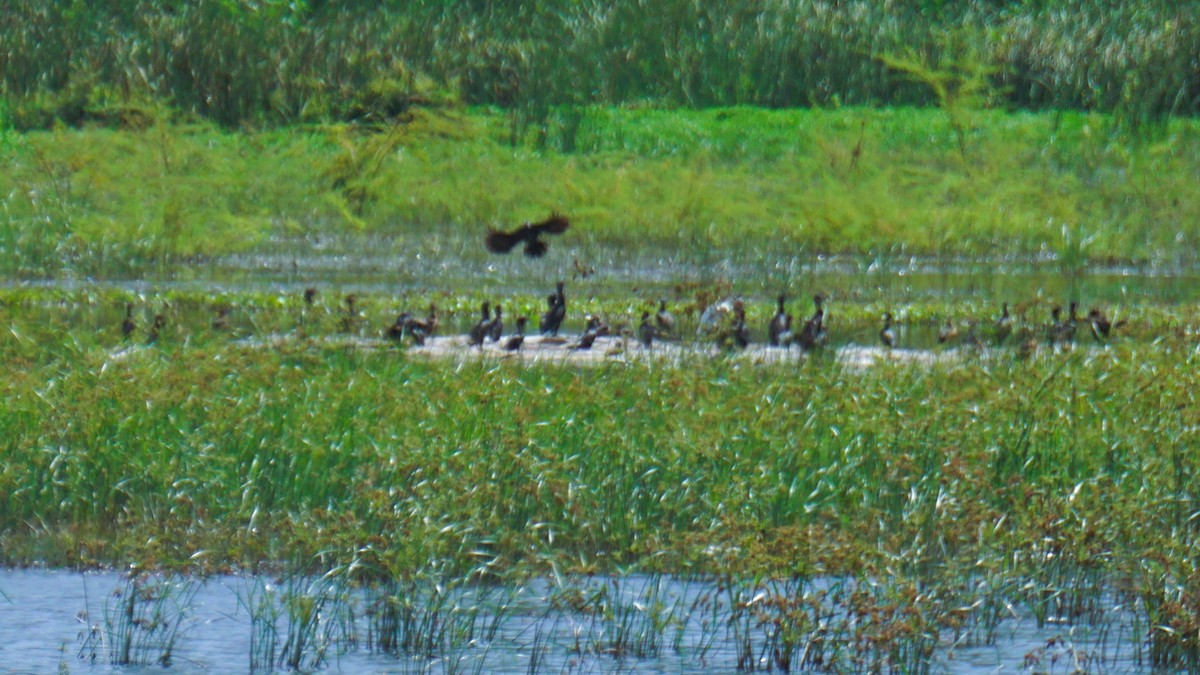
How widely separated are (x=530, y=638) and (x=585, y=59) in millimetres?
18271

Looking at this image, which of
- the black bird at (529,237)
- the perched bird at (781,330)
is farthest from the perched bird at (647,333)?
the black bird at (529,237)

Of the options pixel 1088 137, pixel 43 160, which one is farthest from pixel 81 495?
pixel 1088 137

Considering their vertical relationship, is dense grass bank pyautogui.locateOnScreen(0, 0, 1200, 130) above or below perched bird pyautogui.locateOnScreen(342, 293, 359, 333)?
above

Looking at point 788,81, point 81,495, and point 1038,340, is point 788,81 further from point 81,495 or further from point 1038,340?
point 81,495

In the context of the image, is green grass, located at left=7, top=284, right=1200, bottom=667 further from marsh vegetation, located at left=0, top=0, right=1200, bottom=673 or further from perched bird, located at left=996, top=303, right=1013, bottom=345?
perched bird, located at left=996, top=303, right=1013, bottom=345

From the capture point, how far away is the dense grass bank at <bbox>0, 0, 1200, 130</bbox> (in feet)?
75.5

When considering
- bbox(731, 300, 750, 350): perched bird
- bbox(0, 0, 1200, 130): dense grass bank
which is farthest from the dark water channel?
bbox(0, 0, 1200, 130): dense grass bank

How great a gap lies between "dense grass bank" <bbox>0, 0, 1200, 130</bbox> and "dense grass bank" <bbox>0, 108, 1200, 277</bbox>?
2.46 feet

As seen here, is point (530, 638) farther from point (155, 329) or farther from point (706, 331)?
point (155, 329)

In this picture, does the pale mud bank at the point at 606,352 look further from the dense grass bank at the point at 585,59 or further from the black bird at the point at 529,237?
the dense grass bank at the point at 585,59

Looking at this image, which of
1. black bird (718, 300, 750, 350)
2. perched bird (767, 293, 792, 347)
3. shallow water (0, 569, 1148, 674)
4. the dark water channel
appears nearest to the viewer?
shallow water (0, 569, 1148, 674)

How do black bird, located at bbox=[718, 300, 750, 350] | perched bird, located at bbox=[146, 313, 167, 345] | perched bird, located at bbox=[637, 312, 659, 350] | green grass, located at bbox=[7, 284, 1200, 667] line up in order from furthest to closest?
perched bird, located at bbox=[637, 312, 659, 350] < black bird, located at bbox=[718, 300, 750, 350] < perched bird, located at bbox=[146, 313, 167, 345] < green grass, located at bbox=[7, 284, 1200, 667]

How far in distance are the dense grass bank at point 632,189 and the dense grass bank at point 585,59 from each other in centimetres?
75

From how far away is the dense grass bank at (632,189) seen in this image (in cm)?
1789
